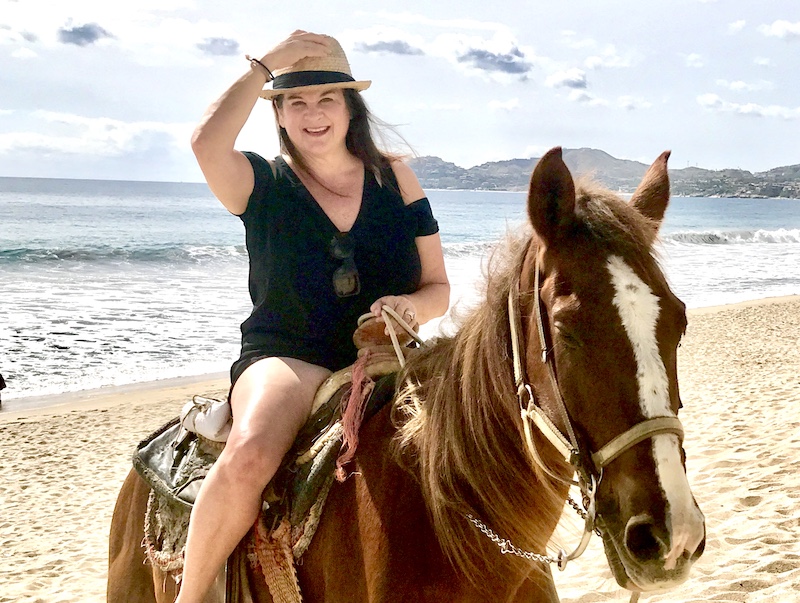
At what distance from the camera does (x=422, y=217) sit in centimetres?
251

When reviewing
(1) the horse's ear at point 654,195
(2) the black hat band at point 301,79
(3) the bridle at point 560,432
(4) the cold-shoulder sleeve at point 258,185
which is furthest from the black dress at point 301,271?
(1) the horse's ear at point 654,195

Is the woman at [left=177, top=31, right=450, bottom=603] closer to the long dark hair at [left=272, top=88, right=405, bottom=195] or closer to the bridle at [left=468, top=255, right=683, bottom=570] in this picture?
the long dark hair at [left=272, top=88, right=405, bottom=195]

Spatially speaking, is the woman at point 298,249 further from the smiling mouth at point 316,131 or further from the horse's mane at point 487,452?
the horse's mane at point 487,452

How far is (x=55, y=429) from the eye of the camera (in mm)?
8672

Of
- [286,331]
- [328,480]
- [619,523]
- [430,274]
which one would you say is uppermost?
[430,274]

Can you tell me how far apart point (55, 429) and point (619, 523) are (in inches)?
345

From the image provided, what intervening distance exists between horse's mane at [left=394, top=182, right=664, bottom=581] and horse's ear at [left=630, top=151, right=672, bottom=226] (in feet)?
0.56

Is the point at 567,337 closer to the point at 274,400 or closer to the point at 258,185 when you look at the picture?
the point at 274,400

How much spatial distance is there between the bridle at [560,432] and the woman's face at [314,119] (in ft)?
3.48

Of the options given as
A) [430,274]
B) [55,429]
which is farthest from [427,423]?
[55,429]

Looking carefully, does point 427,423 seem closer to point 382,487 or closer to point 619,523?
point 382,487

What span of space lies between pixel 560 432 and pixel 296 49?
59.9 inches

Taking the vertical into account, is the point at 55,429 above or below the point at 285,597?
below

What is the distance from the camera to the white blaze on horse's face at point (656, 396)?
1285 millimetres
